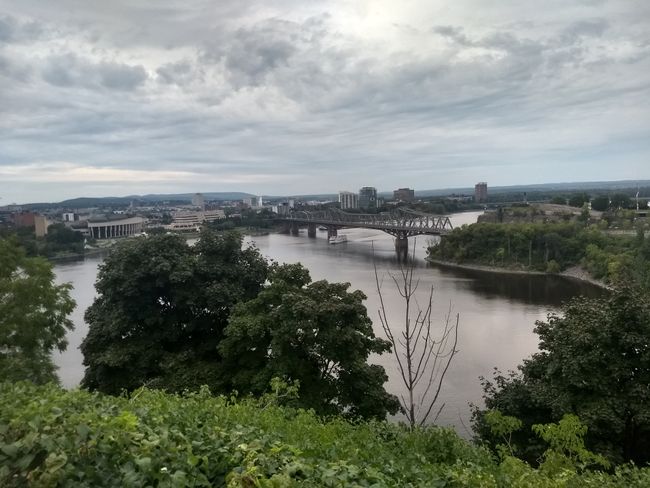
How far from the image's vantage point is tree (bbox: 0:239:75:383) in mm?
4895

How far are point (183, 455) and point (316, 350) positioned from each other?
3.40 meters

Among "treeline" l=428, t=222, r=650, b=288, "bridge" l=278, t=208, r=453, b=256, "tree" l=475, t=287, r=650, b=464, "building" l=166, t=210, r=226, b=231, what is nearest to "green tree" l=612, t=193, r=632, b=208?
"bridge" l=278, t=208, r=453, b=256

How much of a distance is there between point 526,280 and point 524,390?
15.9 meters

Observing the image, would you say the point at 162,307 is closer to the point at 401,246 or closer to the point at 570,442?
the point at 570,442

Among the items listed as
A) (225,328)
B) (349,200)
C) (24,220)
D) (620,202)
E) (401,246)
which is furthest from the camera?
(349,200)

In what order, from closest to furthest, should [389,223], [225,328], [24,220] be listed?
1. [225,328]
2. [389,223]
3. [24,220]

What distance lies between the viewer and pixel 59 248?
2698 cm

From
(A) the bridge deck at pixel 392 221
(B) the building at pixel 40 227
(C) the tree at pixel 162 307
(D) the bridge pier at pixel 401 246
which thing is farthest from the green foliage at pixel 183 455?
(B) the building at pixel 40 227

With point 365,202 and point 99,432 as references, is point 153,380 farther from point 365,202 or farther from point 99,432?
point 365,202

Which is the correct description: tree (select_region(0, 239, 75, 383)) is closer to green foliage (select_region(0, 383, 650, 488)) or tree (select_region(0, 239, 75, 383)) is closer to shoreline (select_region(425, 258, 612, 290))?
green foliage (select_region(0, 383, 650, 488))

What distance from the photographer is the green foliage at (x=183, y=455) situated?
1.40 meters

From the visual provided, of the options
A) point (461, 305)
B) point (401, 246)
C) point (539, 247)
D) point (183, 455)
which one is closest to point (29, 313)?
point (183, 455)

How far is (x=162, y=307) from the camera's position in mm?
6215

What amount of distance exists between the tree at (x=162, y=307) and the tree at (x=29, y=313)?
55 cm
